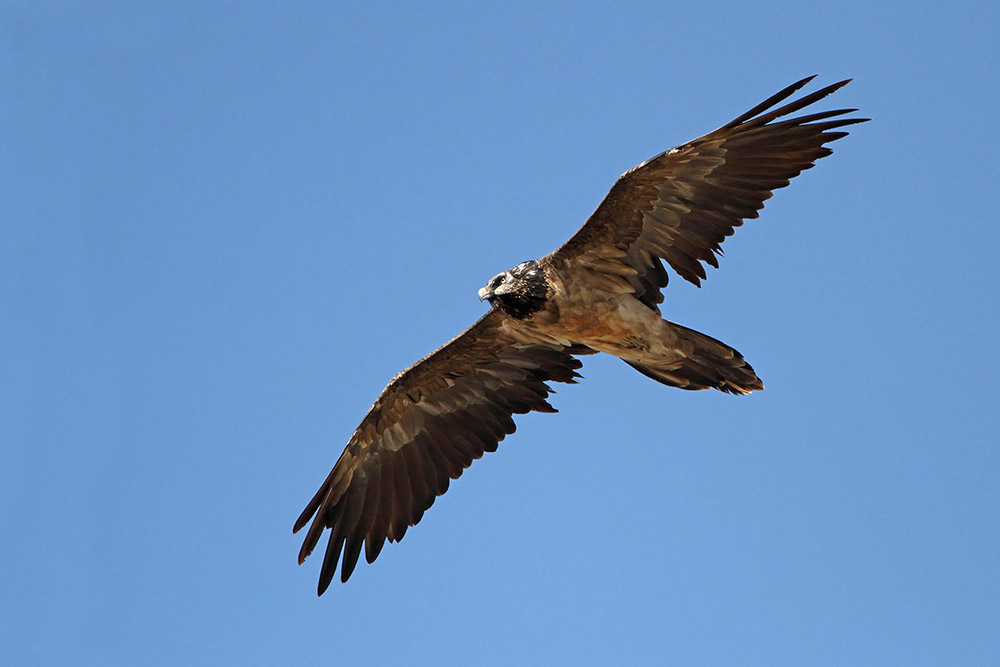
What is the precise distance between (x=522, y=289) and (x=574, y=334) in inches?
33.4

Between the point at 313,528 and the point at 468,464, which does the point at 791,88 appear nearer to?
the point at 468,464

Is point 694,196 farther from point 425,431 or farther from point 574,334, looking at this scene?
point 425,431

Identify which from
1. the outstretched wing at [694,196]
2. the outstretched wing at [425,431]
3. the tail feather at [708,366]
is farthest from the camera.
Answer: the outstretched wing at [425,431]

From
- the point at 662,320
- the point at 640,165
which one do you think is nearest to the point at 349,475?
the point at 662,320

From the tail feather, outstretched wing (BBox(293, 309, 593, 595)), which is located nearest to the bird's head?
outstretched wing (BBox(293, 309, 593, 595))

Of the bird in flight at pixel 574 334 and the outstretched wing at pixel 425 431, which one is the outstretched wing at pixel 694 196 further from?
the outstretched wing at pixel 425 431

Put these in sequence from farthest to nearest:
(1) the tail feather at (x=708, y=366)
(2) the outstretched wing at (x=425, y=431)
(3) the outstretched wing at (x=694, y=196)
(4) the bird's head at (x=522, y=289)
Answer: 1. (2) the outstretched wing at (x=425, y=431)
2. (4) the bird's head at (x=522, y=289)
3. (1) the tail feather at (x=708, y=366)
4. (3) the outstretched wing at (x=694, y=196)

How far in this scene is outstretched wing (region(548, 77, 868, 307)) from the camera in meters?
9.70

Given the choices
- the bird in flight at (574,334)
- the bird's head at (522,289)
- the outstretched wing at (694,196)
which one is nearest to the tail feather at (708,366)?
the bird in flight at (574,334)

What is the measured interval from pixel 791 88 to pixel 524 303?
3182 mm

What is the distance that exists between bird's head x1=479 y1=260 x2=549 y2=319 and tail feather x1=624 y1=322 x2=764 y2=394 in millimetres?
1276

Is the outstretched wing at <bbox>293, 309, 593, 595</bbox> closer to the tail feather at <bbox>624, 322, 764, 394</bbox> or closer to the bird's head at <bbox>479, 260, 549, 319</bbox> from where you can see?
the bird's head at <bbox>479, 260, 549, 319</bbox>

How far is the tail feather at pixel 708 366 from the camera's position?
33.7ft

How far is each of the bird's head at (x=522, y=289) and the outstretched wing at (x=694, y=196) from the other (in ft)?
0.84
